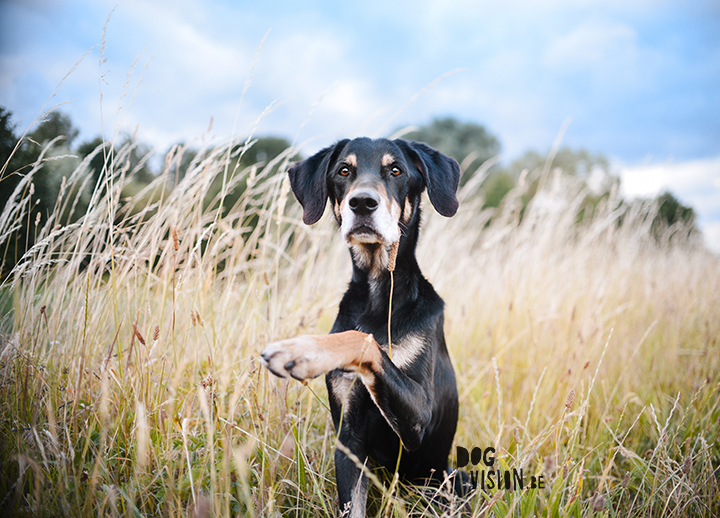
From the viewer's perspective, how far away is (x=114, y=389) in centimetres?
174

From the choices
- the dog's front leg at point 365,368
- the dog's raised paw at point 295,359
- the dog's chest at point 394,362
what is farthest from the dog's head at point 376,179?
the dog's raised paw at point 295,359

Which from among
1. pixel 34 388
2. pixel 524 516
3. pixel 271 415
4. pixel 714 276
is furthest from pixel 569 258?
pixel 34 388

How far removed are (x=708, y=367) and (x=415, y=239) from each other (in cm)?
292

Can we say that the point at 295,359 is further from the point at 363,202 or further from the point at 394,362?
the point at 363,202

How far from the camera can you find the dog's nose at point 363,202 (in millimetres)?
1775

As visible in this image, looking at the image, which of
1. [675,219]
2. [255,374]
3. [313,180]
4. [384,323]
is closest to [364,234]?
[384,323]

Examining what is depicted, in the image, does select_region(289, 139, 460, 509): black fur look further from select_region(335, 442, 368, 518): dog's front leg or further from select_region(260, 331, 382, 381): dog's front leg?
select_region(260, 331, 382, 381): dog's front leg

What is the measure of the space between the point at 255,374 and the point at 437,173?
5.00 feet

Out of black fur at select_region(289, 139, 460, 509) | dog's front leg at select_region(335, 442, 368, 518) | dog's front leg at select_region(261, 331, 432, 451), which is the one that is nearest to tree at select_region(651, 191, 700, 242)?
black fur at select_region(289, 139, 460, 509)

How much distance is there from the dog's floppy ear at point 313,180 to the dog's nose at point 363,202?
1.25 feet

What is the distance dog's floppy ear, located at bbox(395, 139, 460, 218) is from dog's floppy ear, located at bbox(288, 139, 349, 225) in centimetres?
44

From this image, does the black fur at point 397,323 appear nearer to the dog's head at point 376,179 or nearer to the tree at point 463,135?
the dog's head at point 376,179

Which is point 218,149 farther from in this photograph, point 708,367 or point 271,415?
point 708,367

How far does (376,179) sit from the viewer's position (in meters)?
1.97
